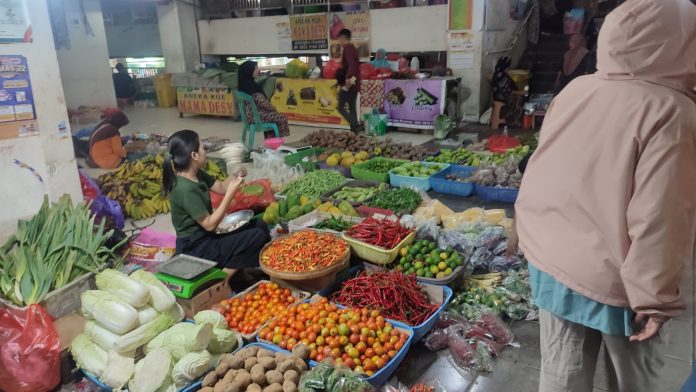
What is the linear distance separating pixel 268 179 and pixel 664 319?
15.2 feet

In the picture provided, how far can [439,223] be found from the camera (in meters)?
4.50

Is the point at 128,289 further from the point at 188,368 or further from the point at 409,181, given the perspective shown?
the point at 409,181

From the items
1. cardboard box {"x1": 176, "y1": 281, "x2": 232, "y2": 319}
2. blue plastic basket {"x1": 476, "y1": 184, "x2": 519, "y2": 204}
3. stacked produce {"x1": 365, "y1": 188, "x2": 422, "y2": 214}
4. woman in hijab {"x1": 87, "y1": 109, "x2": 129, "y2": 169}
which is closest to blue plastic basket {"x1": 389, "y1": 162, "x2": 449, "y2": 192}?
blue plastic basket {"x1": 476, "y1": 184, "x2": 519, "y2": 204}

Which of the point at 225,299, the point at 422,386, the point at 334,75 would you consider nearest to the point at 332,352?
the point at 422,386

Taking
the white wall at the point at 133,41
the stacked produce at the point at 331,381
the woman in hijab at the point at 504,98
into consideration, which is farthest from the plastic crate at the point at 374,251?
the white wall at the point at 133,41

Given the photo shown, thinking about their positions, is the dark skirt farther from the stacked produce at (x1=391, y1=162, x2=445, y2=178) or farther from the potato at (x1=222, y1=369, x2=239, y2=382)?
the stacked produce at (x1=391, y1=162, x2=445, y2=178)

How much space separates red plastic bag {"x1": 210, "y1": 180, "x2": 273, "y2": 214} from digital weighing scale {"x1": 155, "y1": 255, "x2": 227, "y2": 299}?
1.41m

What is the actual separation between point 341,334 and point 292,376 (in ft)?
1.60

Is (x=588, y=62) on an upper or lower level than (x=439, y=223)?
upper

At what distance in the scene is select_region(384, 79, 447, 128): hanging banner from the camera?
30.2ft

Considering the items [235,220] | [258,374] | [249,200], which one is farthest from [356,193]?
[258,374]

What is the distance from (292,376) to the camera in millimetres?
2240

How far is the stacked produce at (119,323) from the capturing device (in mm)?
2514

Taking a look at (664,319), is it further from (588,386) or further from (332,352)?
(332,352)
